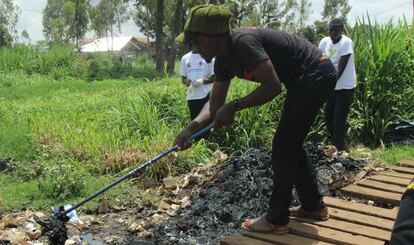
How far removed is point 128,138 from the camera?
22.1 ft

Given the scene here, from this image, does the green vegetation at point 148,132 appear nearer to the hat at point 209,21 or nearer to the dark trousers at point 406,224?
the hat at point 209,21

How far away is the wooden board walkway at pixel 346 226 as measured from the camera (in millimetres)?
3395

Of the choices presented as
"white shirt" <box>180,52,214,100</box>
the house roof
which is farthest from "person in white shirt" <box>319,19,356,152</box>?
the house roof

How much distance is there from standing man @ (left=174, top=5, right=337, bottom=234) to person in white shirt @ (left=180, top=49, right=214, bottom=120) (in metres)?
2.64

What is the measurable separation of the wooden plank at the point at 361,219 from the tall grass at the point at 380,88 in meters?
3.59

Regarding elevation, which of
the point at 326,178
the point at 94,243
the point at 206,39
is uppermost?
the point at 206,39

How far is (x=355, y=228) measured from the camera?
358 cm

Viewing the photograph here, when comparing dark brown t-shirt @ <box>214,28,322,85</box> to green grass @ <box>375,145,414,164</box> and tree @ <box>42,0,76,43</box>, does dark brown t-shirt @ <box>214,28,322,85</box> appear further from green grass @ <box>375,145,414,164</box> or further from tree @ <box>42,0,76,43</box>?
tree @ <box>42,0,76,43</box>

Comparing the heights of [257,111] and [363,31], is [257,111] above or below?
below

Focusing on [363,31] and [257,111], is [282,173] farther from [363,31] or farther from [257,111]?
[363,31]

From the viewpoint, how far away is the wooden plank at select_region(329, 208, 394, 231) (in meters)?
3.61

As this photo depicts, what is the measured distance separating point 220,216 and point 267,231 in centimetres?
110

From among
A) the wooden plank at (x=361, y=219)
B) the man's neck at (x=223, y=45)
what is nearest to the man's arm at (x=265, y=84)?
the man's neck at (x=223, y=45)

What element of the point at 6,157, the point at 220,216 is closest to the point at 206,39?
the point at 220,216
